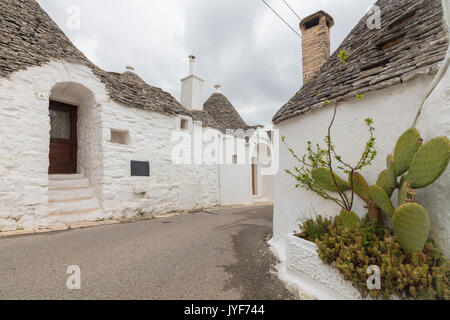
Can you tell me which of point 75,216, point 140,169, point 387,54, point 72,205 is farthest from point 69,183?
point 387,54

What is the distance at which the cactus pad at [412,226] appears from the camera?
1886 mm

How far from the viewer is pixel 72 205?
5512 millimetres

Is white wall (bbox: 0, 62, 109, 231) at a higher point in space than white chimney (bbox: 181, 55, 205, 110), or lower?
lower

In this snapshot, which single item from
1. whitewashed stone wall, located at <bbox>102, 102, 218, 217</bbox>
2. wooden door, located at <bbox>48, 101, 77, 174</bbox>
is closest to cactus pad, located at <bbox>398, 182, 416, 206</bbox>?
whitewashed stone wall, located at <bbox>102, 102, 218, 217</bbox>

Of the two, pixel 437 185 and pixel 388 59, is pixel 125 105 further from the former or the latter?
pixel 437 185

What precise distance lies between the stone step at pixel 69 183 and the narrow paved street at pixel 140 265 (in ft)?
6.47

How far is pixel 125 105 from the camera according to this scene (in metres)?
6.71

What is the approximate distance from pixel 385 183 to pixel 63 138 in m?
8.59

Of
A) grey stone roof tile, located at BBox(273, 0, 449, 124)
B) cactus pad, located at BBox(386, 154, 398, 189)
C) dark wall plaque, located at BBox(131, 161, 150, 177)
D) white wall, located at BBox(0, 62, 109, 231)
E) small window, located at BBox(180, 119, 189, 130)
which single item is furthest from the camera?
small window, located at BBox(180, 119, 189, 130)

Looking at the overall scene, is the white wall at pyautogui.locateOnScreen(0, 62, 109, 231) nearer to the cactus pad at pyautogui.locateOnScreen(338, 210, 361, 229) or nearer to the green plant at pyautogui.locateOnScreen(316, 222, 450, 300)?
the green plant at pyautogui.locateOnScreen(316, 222, 450, 300)

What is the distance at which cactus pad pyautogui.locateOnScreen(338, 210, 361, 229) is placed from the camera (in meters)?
2.66

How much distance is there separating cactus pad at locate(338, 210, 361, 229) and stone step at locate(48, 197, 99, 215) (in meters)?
6.32

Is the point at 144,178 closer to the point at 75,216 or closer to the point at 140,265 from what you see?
the point at 75,216

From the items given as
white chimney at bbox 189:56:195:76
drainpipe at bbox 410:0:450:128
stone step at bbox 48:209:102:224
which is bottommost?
stone step at bbox 48:209:102:224
